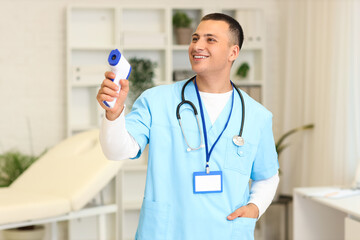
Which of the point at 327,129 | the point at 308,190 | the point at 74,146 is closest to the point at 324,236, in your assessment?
the point at 308,190

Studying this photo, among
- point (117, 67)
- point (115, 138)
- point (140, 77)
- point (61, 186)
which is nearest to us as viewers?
point (117, 67)

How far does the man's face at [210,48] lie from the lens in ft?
5.14

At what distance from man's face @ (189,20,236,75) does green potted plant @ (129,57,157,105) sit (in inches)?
90.9

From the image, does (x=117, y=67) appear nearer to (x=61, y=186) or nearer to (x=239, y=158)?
(x=239, y=158)

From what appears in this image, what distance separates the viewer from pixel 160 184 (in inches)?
62.4

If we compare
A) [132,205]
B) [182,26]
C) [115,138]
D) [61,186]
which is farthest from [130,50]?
[115,138]

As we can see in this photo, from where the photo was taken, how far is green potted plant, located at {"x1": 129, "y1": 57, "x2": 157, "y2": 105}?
12.8 ft

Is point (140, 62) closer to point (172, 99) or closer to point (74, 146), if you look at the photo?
point (74, 146)

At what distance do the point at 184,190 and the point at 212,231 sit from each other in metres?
0.16

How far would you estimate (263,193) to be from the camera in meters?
1.75

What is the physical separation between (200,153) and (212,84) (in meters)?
0.23

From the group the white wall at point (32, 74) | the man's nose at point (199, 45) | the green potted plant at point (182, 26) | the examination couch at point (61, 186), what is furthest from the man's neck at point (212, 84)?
the white wall at point (32, 74)

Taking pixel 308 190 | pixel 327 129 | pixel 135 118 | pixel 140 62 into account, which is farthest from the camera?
pixel 140 62

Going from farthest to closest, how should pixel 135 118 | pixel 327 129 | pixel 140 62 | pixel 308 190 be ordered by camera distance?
pixel 140 62 < pixel 327 129 < pixel 308 190 < pixel 135 118
